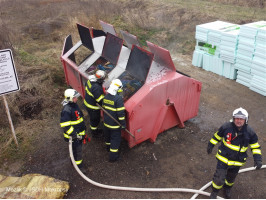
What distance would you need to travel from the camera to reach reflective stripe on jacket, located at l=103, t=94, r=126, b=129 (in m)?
4.10

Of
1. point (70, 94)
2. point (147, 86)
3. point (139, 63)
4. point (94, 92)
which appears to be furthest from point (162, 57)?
point (70, 94)

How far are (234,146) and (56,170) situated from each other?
122 inches

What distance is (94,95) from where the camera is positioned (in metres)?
4.55

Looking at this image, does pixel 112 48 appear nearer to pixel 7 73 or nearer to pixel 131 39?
pixel 131 39

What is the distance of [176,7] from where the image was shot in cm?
1409

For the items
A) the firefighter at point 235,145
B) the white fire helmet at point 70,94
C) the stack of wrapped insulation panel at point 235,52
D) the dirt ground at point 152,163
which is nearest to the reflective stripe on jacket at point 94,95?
the white fire helmet at point 70,94

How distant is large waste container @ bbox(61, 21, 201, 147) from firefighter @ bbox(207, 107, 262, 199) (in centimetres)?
139

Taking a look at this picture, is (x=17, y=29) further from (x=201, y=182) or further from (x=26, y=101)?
(x=201, y=182)

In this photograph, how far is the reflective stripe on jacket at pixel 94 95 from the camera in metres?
4.50

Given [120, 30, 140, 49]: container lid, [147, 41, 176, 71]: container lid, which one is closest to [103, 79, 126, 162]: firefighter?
[147, 41, 176, 71]: container lid

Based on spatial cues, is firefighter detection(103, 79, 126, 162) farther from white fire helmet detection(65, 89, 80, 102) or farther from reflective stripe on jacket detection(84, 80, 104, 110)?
white fire helmet detection(65, 89, 80, 102)

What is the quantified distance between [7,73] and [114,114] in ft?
6.89

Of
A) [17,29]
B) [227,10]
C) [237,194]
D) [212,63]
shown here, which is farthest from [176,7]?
[237,194]

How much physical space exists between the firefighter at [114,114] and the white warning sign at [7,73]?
5.88 feet
